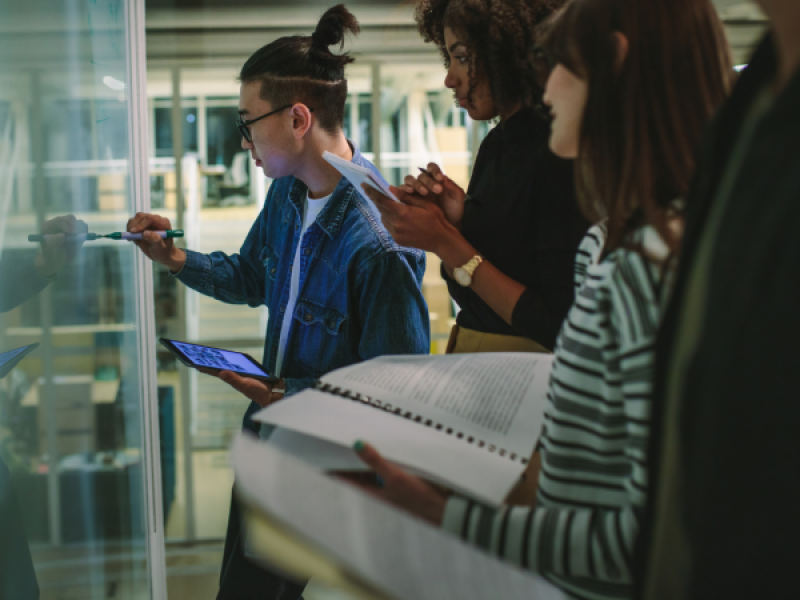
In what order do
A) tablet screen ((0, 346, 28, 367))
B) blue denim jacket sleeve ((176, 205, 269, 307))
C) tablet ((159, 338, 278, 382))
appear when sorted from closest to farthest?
tablet screen ((0, 346, 28, 367)) < tablet ((159, 338, 278, 382)) < blue denim jacket sleeve ((176, 205, 269, 307))

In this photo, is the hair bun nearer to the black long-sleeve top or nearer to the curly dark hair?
the curly dark hair

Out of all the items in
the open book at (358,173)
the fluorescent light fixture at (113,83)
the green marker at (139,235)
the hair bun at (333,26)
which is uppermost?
the hair bun at (333,26)

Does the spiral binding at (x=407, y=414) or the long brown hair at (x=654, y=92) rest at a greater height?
the long brown hair at (x=654, y=92)

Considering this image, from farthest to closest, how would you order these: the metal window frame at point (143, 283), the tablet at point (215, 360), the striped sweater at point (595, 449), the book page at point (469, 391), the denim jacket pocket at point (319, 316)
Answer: the metal window frame at point (143, 283) → the denim jacket pocket at point (319, 316) → the tablet at point (215, 360) → the book page at point (469, 391) → the striped sweater at point (595, 449)

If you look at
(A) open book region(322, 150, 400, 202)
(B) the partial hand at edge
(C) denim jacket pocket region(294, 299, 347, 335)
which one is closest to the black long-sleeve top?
(A) open book region(322, 150, 400, 202)

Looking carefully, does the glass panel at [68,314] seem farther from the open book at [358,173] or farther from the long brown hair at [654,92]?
the long brown hair at [654,92]

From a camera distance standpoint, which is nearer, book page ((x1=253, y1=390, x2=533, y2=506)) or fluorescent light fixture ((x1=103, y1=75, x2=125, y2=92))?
book page ((x1=253, y1=390, x2=533, y2=506))

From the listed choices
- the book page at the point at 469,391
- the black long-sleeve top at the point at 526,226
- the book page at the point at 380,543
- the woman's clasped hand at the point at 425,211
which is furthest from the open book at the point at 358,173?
the book page at the point at 380,543

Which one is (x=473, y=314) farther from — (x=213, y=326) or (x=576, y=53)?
(x=213, y=326)

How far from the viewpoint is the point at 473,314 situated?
98 centimetres

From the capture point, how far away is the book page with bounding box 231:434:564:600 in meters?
0.32

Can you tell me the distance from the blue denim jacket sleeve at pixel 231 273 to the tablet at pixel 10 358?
62 centimetres

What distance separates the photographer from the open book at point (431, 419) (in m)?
0.48

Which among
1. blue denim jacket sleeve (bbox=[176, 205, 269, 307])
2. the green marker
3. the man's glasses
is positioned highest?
the man's glasses
